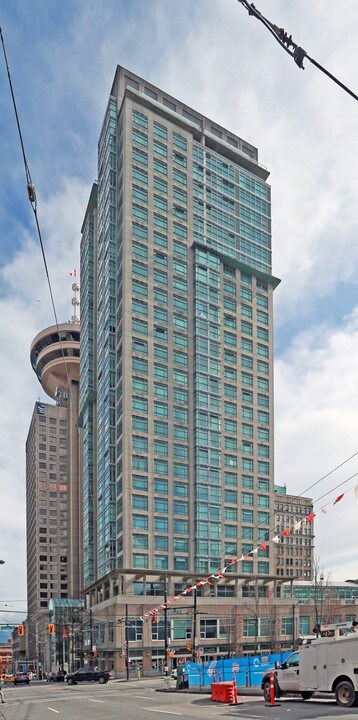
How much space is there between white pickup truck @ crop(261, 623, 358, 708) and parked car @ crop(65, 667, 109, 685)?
39.9 m

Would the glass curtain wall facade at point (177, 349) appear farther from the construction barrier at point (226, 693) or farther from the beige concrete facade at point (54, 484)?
the beige concrete facade at point (54, 484)

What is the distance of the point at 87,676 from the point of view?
63.2 metres

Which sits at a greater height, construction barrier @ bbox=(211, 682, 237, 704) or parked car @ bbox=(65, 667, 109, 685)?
construction barrier @ bbox=(211, 682, 237, 704)

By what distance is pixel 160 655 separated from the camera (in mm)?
85562

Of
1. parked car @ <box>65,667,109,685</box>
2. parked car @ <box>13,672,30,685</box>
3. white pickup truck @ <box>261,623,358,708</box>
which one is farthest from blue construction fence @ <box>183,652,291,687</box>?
parked car @ <box>13,672,30,685</box>

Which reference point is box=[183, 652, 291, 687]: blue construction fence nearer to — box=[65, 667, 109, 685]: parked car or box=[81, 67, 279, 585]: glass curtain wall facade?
box=[65, 667, 109, 685]: parked car

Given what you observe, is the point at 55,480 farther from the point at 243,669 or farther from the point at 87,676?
the point at 243,669

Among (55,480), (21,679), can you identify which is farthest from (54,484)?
(21,679)

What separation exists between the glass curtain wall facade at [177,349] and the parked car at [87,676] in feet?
75.8

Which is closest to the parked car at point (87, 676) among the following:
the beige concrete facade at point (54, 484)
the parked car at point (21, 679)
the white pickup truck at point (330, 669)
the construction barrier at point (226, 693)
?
the parked car at point (21, 679)

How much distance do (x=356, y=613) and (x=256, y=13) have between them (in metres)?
124

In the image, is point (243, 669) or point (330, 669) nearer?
point (330, 669)

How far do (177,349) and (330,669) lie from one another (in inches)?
3049

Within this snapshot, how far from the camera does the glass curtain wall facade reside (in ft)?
303
